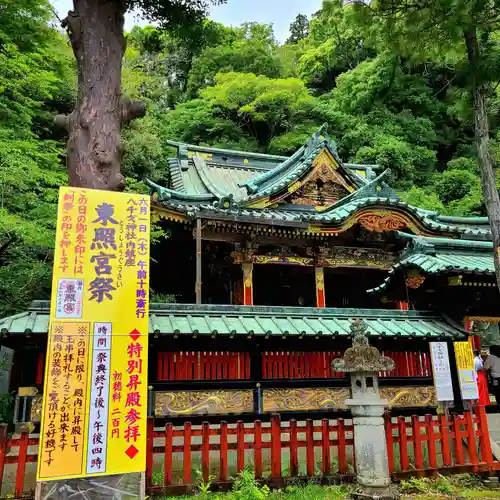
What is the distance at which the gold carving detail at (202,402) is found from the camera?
7.04m

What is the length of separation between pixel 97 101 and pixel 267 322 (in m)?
4.55

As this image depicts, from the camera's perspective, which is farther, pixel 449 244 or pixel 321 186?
pixel 321 186

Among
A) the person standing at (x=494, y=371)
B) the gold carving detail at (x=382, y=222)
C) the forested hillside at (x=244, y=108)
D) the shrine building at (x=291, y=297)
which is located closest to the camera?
the shrine building at (x=291, y=297)

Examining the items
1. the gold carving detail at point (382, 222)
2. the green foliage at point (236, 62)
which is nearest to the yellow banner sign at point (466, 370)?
the gold carving detail at point (382, 222)

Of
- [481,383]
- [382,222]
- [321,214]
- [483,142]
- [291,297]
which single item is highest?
[321,214]

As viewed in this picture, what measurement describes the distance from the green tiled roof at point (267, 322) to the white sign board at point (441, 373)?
1.92 feet

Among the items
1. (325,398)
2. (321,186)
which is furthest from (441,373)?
(321,186)

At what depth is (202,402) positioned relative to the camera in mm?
7254

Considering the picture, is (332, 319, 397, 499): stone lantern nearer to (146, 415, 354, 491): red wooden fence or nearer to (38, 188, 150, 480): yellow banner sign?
(146, 415, 354, 491): red wooden fence

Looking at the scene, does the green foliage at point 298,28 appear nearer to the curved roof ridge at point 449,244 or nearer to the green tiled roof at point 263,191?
the green tiled roof at point 263,191

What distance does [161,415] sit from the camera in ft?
22.8

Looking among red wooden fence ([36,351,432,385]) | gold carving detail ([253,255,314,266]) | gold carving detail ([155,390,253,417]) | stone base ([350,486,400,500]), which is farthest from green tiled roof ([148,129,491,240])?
stone base ([350,486,400,500])

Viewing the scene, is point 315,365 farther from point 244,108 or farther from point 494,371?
point 244,108

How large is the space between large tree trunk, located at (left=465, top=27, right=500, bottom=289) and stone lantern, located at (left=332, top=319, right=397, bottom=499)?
2771mm
